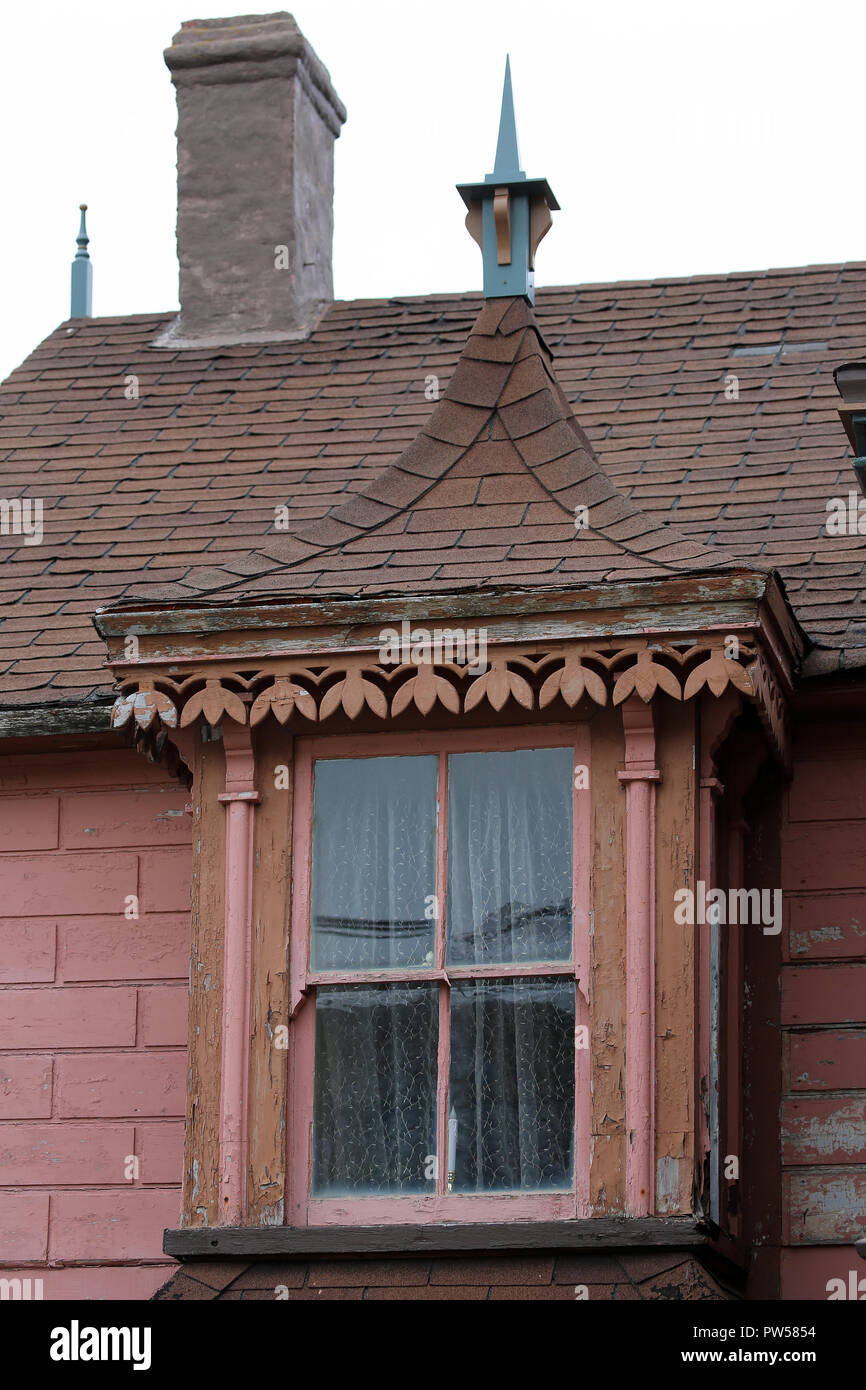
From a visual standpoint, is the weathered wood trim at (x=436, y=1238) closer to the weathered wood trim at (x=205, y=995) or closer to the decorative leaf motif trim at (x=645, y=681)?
the weathered wood trim at (x=205, y=995)

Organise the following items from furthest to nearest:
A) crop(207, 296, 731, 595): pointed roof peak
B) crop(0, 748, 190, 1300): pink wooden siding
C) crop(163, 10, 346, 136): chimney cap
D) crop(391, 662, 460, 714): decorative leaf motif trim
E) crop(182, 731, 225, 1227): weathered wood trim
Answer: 1. crop(163, 10, 346, 136): chimney cap
2. crop(0, 748, 190, 1300): pink wooden siding
3. crop(207, 296, 731, 595): pointed roof peak
4. crop(391, 662, 460, 714): decorative leaf motif trim
5. crop(182, 731, 225, 1227): weathered wood trim

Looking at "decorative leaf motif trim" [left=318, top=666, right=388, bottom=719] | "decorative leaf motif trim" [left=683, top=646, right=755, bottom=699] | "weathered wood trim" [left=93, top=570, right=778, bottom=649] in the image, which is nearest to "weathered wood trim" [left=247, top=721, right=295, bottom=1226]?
"decorative leaf motif trim" [left=318, top=666, right=388, bottom=719]

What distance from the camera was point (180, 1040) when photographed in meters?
7.74

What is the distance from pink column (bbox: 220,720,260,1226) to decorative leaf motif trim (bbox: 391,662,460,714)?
1.70 feet

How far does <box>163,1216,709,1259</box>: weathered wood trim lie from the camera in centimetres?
650

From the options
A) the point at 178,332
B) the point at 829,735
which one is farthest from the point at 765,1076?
the point at 178,332

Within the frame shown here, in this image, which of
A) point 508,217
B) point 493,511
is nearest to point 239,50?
point 508,217

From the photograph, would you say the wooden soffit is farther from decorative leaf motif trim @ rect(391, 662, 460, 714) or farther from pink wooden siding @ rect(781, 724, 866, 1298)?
pink wooden siding @ rect(781, 724, 866, 1298)

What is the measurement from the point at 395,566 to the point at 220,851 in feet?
3.52

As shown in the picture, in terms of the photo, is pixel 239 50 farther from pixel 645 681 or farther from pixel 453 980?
pixel 453 980

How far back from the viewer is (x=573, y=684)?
6.92 metres

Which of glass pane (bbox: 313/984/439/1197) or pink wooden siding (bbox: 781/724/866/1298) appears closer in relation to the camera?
glass pane (bbox: 313/984/439/1197)

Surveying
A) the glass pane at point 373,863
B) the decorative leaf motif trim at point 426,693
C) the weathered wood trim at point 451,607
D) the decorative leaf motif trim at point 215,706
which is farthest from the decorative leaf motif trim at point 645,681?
the decorative leaf motif trim at point 215,706

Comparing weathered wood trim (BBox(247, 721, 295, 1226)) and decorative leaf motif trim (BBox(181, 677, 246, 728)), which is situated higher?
decorative leaf motif trim (BBox(181, 677, 246, 728))
